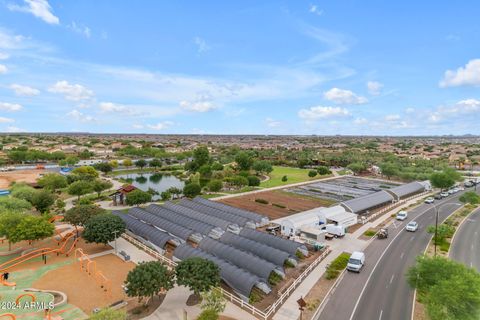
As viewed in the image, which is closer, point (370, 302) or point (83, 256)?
point (370, 302)

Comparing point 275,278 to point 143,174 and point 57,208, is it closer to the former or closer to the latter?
point 57,208

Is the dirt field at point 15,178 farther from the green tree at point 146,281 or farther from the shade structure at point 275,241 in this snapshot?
the green tree at point 146,281

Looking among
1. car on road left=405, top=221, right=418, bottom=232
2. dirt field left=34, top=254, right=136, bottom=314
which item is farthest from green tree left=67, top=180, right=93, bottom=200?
car on road left=405, top=221, right=418, bottom=232

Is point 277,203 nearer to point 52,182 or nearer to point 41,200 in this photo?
point 41,200

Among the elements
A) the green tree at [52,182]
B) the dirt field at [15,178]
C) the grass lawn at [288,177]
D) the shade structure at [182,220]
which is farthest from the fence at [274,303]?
the dirt field at [15,178]

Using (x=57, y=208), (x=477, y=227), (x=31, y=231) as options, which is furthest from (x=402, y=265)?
(x=57, y=208)

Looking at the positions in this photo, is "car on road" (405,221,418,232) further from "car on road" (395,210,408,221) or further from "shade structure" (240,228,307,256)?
"shade structure" (240,228,307,256)
